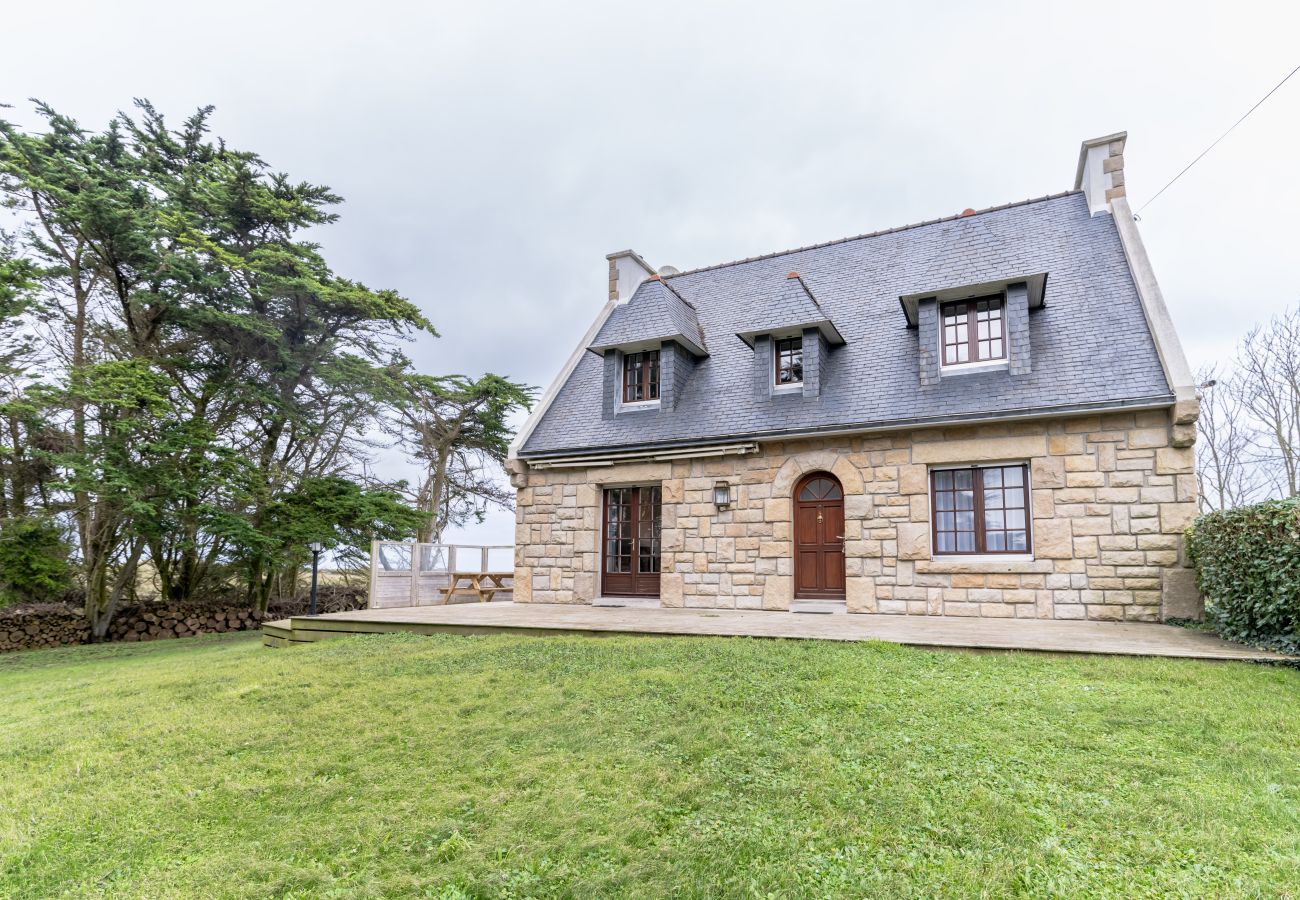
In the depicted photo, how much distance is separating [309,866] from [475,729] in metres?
1.48

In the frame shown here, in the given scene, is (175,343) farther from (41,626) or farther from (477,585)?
(477,585)

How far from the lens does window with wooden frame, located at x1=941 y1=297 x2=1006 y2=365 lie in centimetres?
967

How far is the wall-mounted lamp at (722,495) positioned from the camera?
10445 millimetres

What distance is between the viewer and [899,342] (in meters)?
10.6

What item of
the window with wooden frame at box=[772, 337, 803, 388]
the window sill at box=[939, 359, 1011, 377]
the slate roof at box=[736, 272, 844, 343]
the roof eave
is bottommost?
the roof eave

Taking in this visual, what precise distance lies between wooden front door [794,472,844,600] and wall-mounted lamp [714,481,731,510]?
3.46 ft

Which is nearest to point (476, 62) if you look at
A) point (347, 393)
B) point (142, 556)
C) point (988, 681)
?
point (347, 393)

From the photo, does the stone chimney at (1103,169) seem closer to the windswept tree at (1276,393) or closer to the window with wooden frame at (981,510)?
the window with wooden frame at (981,510)

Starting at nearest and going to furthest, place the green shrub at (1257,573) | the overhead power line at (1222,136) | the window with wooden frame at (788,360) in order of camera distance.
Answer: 1. the green shrub at (1257,573)
2. the overhead power line at (1222,136)
3. the window with wooden frame at (788,360)

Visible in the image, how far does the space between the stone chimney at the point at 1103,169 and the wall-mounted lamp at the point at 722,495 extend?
7.58m

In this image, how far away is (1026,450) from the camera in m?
8.76

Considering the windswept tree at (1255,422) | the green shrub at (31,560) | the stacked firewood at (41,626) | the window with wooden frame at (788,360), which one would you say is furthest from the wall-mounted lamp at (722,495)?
the stacked firewood at (41,626)

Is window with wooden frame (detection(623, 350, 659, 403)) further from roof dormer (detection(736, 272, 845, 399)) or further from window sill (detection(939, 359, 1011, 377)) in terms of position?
window sill (detection(939, 359, 1011, 377))

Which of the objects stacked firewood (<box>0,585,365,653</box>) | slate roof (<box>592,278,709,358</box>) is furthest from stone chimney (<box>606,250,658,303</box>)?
stacked firewood (<box>0,585,365,653</box>)
